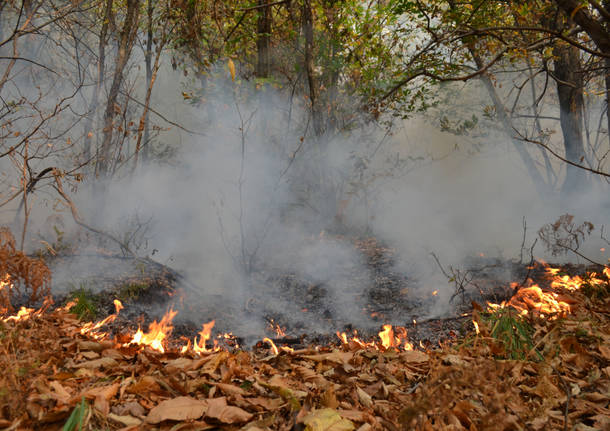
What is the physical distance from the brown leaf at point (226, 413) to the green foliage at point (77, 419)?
0.38 m

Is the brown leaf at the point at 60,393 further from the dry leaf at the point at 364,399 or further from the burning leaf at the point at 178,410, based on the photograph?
the dry leaf at the point at 364,399

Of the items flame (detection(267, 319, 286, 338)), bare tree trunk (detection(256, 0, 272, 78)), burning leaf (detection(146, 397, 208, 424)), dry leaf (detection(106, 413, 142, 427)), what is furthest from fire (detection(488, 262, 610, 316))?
bare tree trunk (detection(256, 0, 272, 78))

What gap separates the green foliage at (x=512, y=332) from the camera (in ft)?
6.93

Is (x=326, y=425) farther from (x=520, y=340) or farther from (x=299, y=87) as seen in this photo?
(x=299, y=87)

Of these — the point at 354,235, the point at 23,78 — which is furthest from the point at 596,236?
the point at 23,78

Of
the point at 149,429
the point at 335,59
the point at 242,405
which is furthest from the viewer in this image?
the point at 335,59

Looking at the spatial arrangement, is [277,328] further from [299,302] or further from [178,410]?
[178,410]

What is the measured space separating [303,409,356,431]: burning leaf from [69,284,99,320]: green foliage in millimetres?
2455

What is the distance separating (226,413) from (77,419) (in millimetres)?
468

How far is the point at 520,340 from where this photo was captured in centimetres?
226

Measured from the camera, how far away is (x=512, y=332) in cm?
231

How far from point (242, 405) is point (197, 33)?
16.6ft

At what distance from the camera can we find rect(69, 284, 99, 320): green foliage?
A: 3.25 metres

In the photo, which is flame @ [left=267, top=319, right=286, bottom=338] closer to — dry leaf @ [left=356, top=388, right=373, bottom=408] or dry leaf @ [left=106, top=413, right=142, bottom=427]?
dry leaf @ [left=356, top=388, right=373, bottom=408]
